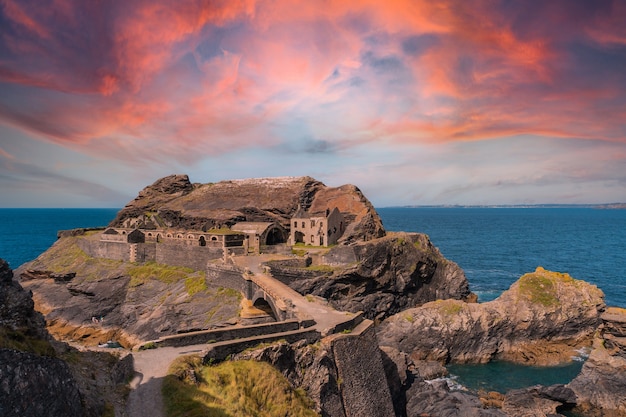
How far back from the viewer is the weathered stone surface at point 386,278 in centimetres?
4794

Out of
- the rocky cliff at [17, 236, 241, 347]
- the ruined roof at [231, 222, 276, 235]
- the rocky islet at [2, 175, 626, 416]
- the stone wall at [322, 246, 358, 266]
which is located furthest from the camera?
the ruined roof at [231, 222, 276, 235]

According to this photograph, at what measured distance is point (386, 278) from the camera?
51.3 m

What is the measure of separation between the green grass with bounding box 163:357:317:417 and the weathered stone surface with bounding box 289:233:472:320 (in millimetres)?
26916

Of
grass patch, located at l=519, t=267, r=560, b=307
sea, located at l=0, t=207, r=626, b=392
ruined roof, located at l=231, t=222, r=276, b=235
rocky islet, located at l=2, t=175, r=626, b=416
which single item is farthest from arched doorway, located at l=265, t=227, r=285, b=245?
grass patch, located at l=519, t=267, r=560, b=307

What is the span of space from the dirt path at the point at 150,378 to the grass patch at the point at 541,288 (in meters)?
40.8

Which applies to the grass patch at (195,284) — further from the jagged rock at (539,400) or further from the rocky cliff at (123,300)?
the jagged rock at (539,400)

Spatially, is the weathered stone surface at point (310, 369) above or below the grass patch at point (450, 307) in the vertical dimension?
above

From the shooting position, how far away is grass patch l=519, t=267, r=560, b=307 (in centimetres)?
4475

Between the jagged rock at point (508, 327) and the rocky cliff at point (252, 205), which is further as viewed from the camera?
the rocky cliff at point (252, 205)

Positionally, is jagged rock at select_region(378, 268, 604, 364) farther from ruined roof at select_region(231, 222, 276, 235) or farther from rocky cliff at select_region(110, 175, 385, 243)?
ruined roof at select_region(231, 222, 276, 235)

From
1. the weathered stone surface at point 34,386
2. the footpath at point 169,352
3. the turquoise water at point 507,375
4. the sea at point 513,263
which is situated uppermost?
the weathered stone surface at point 34,386

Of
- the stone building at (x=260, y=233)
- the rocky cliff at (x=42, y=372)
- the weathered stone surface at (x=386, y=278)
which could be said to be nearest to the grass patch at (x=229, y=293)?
the weathered stone surface at (x=386, y=278)

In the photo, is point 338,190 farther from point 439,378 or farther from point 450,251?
point 450,251

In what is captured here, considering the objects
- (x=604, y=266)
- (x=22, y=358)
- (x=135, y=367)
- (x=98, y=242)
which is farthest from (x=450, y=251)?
(x=22, y=358)
